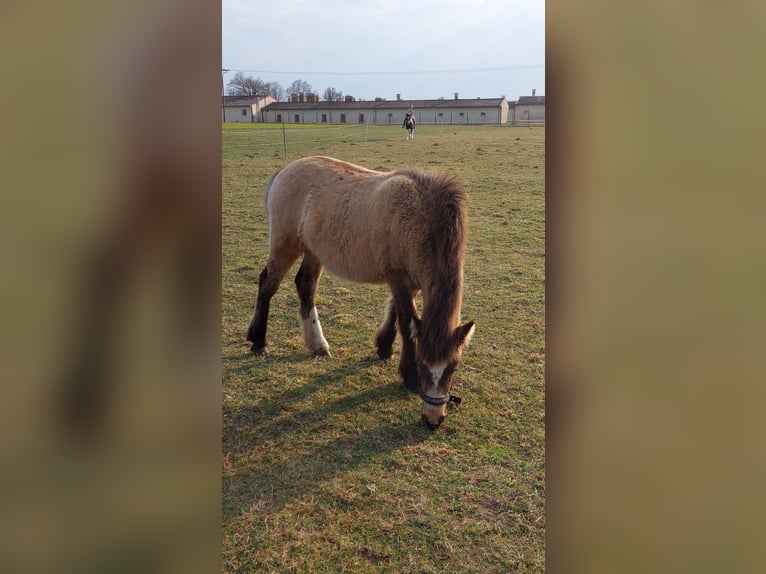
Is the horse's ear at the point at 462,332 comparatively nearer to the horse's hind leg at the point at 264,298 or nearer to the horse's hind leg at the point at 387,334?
the horse's hind leg at the point at 387,334

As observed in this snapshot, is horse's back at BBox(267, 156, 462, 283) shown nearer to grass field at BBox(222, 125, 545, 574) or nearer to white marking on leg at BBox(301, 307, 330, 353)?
white marking on leg at BBox(301, 307, 330, 353)

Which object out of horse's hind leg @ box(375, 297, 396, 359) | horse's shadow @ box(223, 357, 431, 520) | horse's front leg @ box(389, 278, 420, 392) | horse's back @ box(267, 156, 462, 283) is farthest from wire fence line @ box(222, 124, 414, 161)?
horse's shadow @ box(223, 357, 431, 520)

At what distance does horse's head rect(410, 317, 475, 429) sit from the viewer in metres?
3.90

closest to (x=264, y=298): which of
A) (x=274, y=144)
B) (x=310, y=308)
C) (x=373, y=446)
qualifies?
(x=310, y=308)

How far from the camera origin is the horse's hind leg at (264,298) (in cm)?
543

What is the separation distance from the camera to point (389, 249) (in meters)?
4.56

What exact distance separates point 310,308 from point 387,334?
93 cm

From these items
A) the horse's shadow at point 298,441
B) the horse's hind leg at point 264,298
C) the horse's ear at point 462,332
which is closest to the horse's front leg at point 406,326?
the horse's shadow at point 298,441

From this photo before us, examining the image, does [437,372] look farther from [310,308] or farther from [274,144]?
[274,144]
